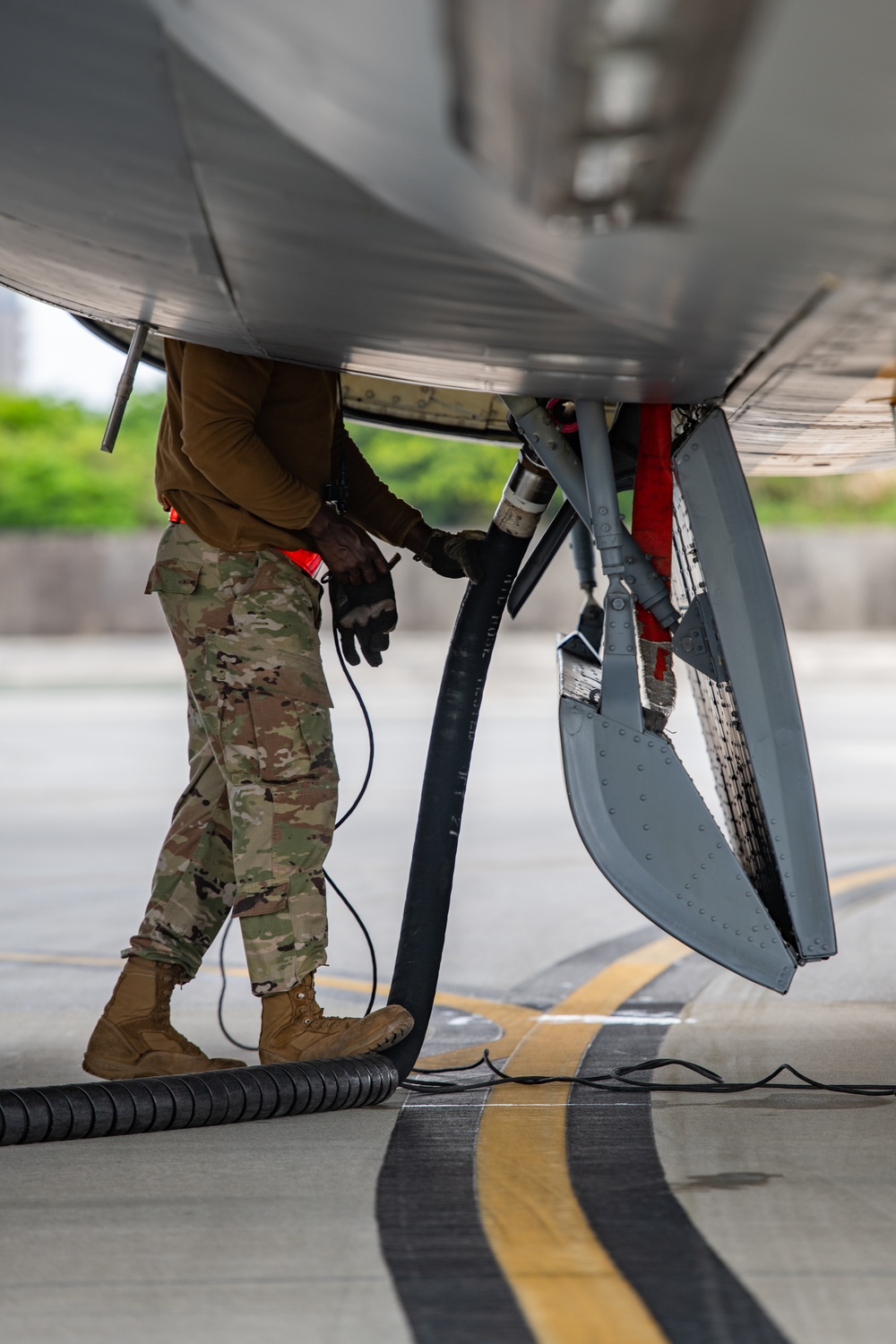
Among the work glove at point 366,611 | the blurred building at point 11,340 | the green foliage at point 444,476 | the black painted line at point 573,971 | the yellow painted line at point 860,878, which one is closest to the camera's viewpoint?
the work glove at point 366,611

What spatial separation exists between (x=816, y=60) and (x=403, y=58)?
51 centimetres

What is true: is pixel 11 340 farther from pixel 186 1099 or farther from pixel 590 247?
pixel 590 247

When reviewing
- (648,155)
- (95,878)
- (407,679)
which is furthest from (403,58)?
(407,679)

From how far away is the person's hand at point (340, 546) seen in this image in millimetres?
3225

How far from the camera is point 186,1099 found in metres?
2.81

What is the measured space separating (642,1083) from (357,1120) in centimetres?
68

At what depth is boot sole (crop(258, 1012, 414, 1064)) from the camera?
308cm

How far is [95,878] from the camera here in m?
6.45

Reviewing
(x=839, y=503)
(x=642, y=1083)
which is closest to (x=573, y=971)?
(x=642, y=1083)

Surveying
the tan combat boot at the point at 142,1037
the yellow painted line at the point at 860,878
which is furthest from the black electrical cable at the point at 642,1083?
the yellow painted line at the point at 860,878

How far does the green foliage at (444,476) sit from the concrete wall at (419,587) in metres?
5.31

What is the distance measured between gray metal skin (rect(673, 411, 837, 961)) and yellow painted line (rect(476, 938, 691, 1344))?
2.28 ft

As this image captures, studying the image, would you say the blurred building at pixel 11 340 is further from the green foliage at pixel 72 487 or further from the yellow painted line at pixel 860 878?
the yellow painted line at pixel 860 878

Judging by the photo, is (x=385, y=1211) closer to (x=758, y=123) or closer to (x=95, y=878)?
(x=758, y=123)
